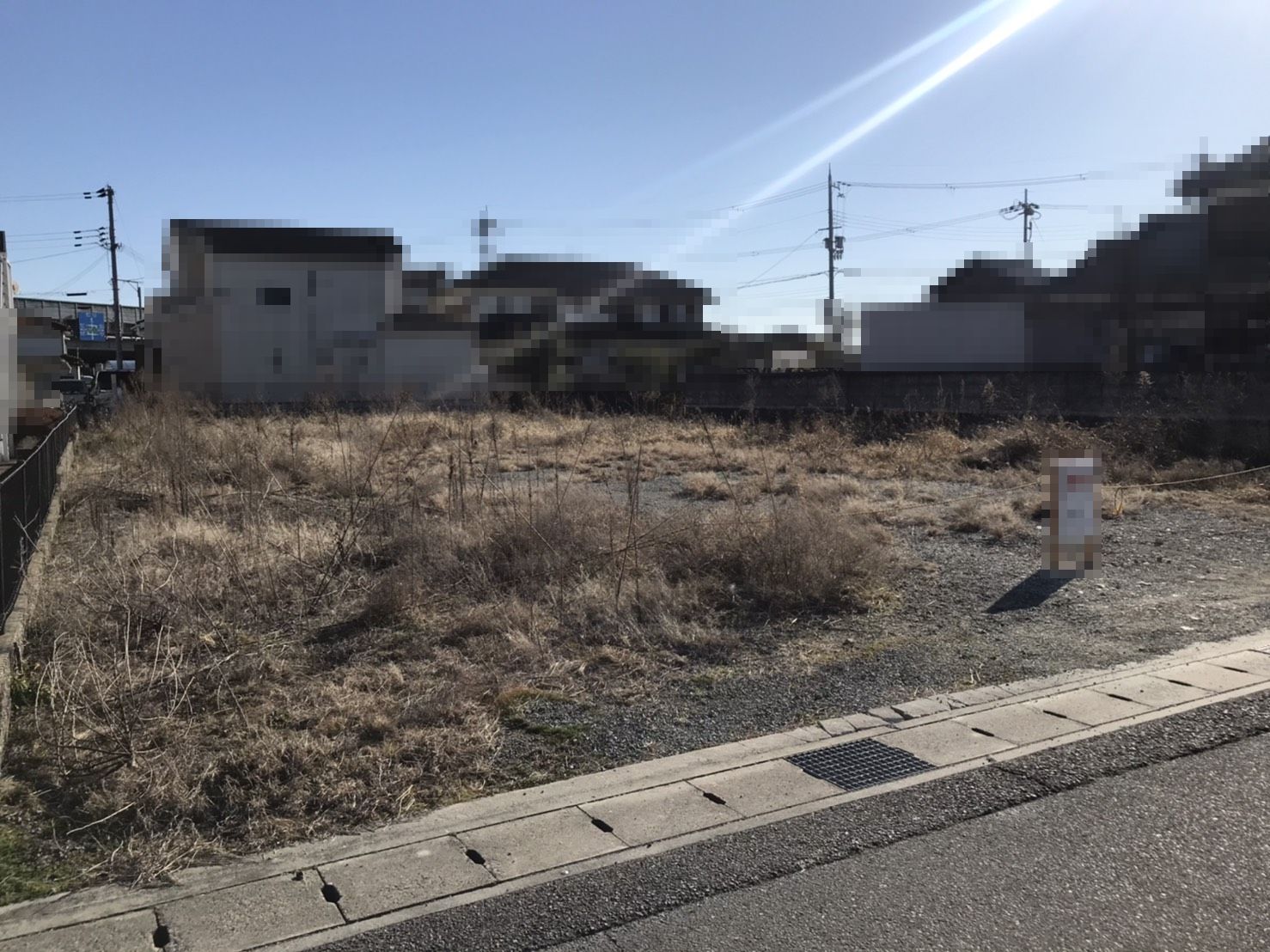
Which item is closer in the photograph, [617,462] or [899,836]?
[899,836]

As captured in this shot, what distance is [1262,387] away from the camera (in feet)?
51.4

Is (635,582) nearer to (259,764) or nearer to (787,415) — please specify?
(259,764)

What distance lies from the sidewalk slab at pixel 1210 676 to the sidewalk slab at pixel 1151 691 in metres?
0.08

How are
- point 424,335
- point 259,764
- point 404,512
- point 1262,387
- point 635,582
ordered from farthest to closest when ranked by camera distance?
point 424,335 → point 1262,387 → point 404,512 → point 635,582 → point 259,764

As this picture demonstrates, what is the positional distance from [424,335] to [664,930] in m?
25.5

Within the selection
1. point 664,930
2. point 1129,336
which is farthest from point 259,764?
point 1129,336

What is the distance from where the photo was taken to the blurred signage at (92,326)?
40281 mm

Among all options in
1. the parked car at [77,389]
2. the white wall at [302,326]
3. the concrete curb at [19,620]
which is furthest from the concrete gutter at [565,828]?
the parked car at [77,389]

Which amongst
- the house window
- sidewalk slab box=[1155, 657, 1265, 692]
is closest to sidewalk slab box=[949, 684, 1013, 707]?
sidewalk slab box=[1155, 657, 1265, 692]

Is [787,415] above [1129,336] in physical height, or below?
below

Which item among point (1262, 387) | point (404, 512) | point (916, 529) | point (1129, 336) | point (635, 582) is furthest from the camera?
point (1129, 336)

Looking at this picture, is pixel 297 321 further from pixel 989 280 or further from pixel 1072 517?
pixel 1072 517

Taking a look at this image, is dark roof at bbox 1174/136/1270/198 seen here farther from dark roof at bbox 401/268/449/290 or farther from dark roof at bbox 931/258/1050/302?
dark roof at bbox 401/268/449/290

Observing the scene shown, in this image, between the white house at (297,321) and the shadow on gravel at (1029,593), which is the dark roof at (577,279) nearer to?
the white house at (297,321)
